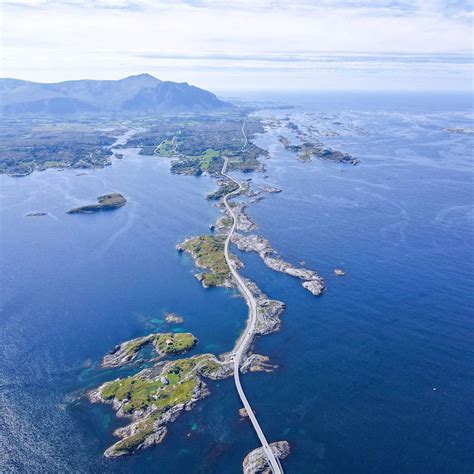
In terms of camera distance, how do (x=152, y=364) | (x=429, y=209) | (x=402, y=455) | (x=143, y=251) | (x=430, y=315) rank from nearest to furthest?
(x=402, y=455) → (x=152, y=364) → (x=430, y=315) → (x=143, y=251) → (x=429, y=209)

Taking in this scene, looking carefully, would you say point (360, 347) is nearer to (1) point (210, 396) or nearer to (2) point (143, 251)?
(1) point (210, 396)

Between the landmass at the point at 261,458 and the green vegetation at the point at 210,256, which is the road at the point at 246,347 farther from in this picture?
the green vegetation at the point at 210,256

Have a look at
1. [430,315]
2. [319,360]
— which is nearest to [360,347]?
[319,360]

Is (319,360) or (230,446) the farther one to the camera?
(319,360)

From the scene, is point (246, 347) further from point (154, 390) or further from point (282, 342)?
point (154, 390)

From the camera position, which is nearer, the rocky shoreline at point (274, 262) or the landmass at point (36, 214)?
the rocky shoreline at point (274, 262)

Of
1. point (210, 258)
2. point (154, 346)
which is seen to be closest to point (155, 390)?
point (154, 346)

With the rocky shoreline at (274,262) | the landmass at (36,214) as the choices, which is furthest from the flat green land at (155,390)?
the landmass at (36,214)
